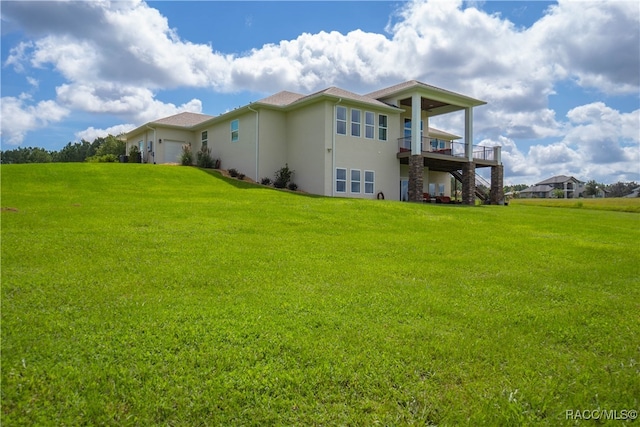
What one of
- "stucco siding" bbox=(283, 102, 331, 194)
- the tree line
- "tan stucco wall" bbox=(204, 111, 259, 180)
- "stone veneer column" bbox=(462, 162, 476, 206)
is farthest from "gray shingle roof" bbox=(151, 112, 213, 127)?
the tree line

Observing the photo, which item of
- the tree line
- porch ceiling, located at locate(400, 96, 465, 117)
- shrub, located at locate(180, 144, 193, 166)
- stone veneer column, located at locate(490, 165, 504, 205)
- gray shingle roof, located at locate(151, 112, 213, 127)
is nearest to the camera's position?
porch ceiling, located at locate(400, 96, 465, 117)

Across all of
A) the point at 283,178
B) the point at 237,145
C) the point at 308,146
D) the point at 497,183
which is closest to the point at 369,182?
the point at 308,146

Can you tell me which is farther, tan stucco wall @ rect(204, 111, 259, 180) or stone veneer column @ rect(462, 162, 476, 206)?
stone veneer column @ rect(462, 162, 476, 206)

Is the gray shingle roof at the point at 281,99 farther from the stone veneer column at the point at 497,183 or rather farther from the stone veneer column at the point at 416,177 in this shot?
the stone veneer column at the point at 497,183

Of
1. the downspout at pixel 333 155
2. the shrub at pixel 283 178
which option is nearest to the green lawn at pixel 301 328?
the downspout at pixel 333 155

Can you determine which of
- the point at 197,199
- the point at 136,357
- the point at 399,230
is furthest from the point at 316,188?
the point at 136,357

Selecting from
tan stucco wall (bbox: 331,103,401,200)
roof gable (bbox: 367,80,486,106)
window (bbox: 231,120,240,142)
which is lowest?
tan stucco wall (bbox: 331,103,401,200)

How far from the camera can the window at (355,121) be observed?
24219mm

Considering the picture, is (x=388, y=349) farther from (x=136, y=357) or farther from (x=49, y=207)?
(x=49, y=207)

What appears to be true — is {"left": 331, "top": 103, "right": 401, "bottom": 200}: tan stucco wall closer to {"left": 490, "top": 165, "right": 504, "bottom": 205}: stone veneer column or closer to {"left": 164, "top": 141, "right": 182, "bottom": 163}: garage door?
{"left": 490, "top": 165, "right": 504, "bottom": 205}: stone veneer column

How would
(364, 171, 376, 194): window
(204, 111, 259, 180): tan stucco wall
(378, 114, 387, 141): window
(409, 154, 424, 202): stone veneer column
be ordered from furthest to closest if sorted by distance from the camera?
(378, 114, 387, 141): window < (204, 111, 259, 180): tan stucco wall < (409, 154, 424, 202): stone veneer column < (364, 171, 376, 194): window

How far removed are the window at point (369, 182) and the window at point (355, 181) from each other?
58cm

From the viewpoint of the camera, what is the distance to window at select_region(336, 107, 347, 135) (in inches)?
928

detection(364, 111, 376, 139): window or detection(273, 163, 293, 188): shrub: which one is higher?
detection(364, 111, 376, 139): window
